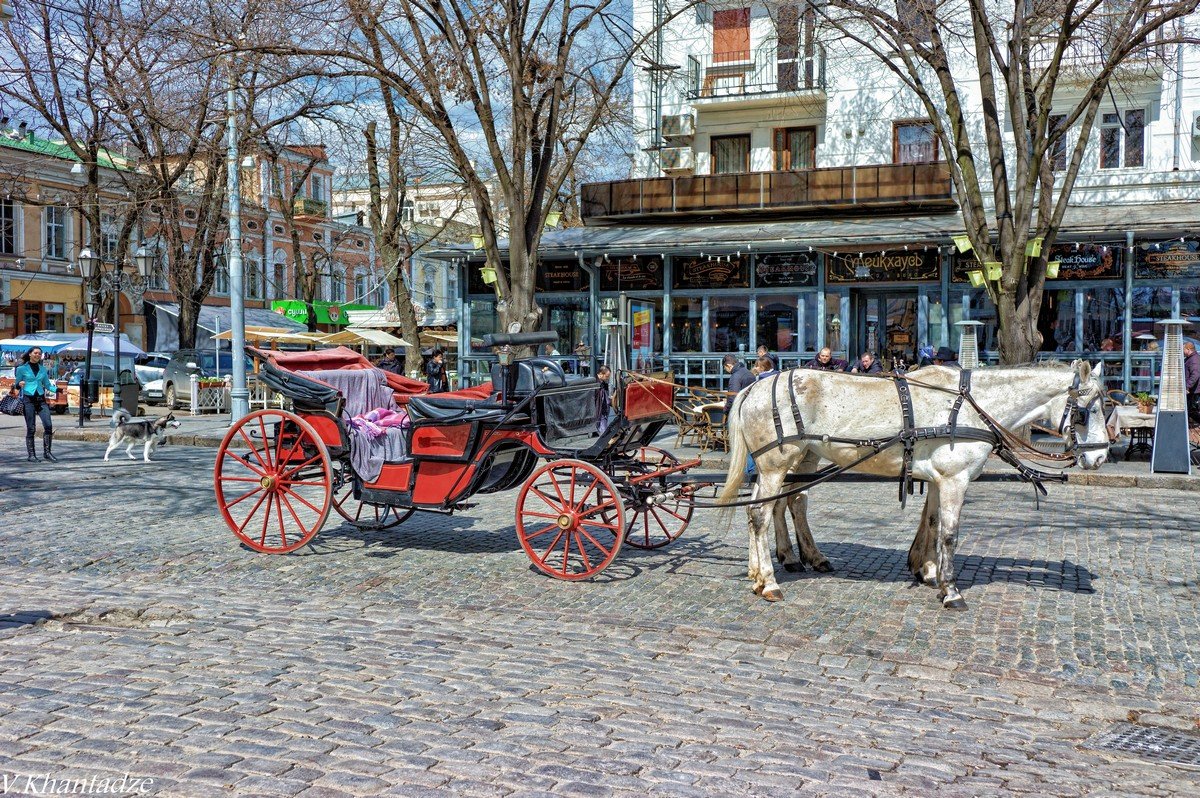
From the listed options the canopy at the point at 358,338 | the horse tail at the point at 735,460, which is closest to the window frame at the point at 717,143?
the canopy at the point at 358,338

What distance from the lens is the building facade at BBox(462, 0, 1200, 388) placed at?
21.9 meters

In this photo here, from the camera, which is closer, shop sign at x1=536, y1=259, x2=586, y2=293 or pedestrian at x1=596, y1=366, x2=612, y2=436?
pedestrian at x1=596, y1=366, x2=612, y2=436

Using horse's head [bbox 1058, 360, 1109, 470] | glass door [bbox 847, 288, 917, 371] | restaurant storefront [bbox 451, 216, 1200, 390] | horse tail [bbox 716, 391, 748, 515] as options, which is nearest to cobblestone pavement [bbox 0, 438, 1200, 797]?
horse tail [bbox 716, 391, 748, 515]

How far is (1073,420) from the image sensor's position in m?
7.66

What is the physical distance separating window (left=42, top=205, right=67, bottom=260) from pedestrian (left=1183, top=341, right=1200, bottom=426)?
141ft

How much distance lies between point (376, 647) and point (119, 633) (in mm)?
1694

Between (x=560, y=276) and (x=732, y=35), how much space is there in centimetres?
831

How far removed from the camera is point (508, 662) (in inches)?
244

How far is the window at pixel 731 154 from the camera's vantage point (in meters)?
28.3

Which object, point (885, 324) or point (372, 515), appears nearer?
point (372, 515)

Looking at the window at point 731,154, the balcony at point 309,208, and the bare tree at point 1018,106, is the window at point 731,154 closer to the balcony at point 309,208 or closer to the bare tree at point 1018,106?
the bare tree at point 1018,106

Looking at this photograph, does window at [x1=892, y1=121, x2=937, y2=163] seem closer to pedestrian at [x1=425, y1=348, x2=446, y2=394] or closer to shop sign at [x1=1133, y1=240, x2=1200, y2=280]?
shop sign at [x1=1133, y1=240, x2=1200, y2=280]

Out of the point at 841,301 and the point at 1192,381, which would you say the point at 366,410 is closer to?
the point at 1192,381

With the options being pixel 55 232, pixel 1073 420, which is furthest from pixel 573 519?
pixel 55 232
